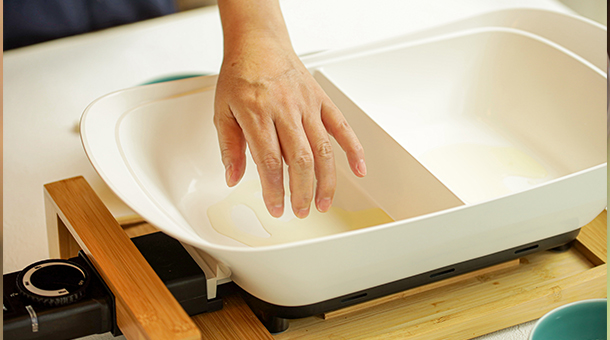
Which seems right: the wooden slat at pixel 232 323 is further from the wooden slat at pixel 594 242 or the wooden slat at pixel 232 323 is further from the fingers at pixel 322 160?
the wooden slat at pixel 594 242

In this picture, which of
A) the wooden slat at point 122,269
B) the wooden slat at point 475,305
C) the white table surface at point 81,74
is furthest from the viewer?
the white table surface at point 81,74

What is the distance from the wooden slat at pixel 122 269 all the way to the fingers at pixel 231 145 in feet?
0.37

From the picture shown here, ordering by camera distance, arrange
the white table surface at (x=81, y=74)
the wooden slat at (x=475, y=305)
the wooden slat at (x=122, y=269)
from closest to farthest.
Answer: the wooden slat at (x=122, y=269), the wooden slat at (x=475, y=305), the white table surface at (x=81, y=74)

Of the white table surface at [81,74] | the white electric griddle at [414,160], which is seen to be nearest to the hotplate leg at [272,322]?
the white electric griddle at [414,160]

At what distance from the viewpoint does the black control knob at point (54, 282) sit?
0.50 m

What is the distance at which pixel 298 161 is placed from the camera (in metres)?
0.55

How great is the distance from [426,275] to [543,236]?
0.43ft

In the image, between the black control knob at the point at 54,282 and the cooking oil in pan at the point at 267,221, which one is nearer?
the black control knob at the point at 54,282

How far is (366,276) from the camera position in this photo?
0.52 m

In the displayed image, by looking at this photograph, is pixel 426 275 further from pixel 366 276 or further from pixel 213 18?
pixel 213 18

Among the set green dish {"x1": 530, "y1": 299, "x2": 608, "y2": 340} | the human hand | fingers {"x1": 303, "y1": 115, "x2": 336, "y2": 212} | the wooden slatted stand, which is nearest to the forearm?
the human hand

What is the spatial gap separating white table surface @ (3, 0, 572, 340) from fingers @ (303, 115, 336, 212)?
0.22 m

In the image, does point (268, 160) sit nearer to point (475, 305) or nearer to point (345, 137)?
point (345, 137)

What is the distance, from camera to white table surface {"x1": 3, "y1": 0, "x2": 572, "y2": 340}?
803 millimetres
